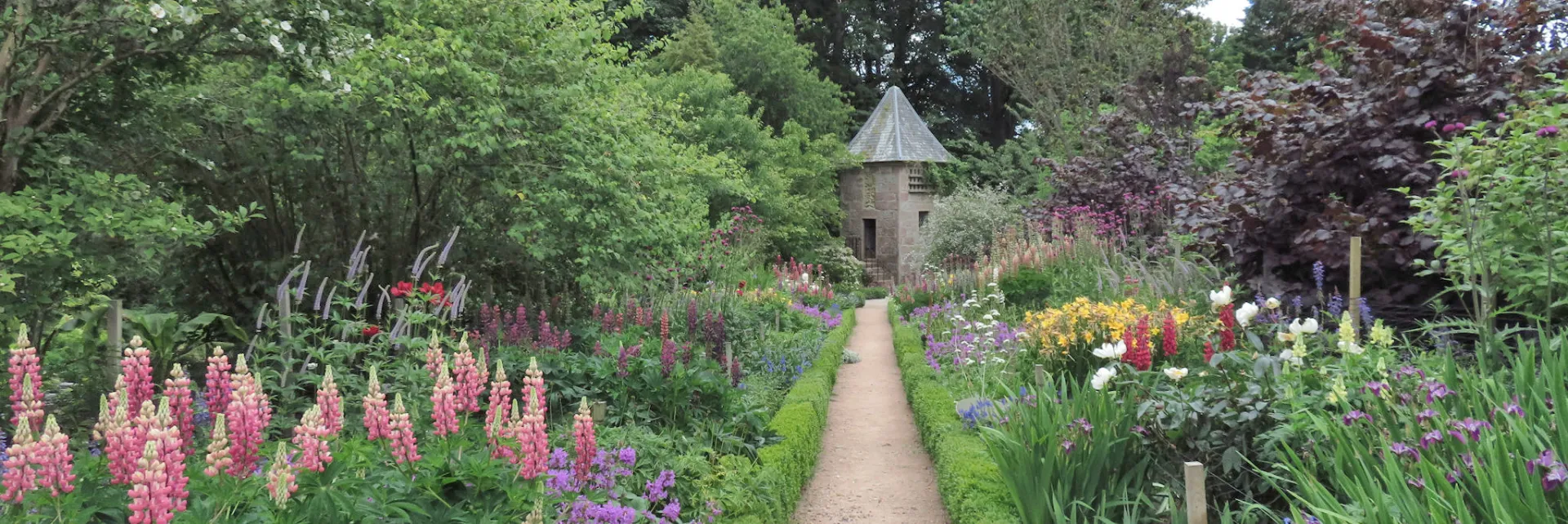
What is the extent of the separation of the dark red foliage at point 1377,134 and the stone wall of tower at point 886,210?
16418 millimetres

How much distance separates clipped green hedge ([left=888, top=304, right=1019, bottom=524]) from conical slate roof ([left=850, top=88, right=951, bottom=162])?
15.2m

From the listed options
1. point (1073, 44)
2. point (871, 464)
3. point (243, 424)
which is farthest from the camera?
point (1073, 44)

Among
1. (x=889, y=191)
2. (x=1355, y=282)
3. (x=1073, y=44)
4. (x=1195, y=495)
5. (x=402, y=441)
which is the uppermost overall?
(x=1073, y=44)

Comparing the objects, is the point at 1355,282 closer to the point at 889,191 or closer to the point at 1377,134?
the point at 1377,134

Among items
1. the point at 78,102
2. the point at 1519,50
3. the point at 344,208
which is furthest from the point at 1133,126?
the point at 78,102

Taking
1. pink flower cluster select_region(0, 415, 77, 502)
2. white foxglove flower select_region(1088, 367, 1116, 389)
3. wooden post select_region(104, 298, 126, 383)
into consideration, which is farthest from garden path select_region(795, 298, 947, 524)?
pink flower cluster select_region(0, 415, 77, 502)

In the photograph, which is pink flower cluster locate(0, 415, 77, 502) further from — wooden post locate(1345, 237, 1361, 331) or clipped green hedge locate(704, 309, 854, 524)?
wooden post locate(1345, 237, 1361, 331)

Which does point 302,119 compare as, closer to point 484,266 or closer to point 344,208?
point 344,208

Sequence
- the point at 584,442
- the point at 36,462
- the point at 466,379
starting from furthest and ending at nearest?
the point at 584,442, the point at 466,379, the point at 36,462

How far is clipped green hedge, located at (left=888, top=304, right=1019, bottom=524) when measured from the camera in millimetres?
3891

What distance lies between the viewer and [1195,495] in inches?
104

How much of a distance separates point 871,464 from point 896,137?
17448 mm

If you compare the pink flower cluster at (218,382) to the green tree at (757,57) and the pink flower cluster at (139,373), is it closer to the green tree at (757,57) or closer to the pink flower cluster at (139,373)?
the pink flower cluster at (139,373)

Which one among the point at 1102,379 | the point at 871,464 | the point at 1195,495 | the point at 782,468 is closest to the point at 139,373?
the point at 782,468
